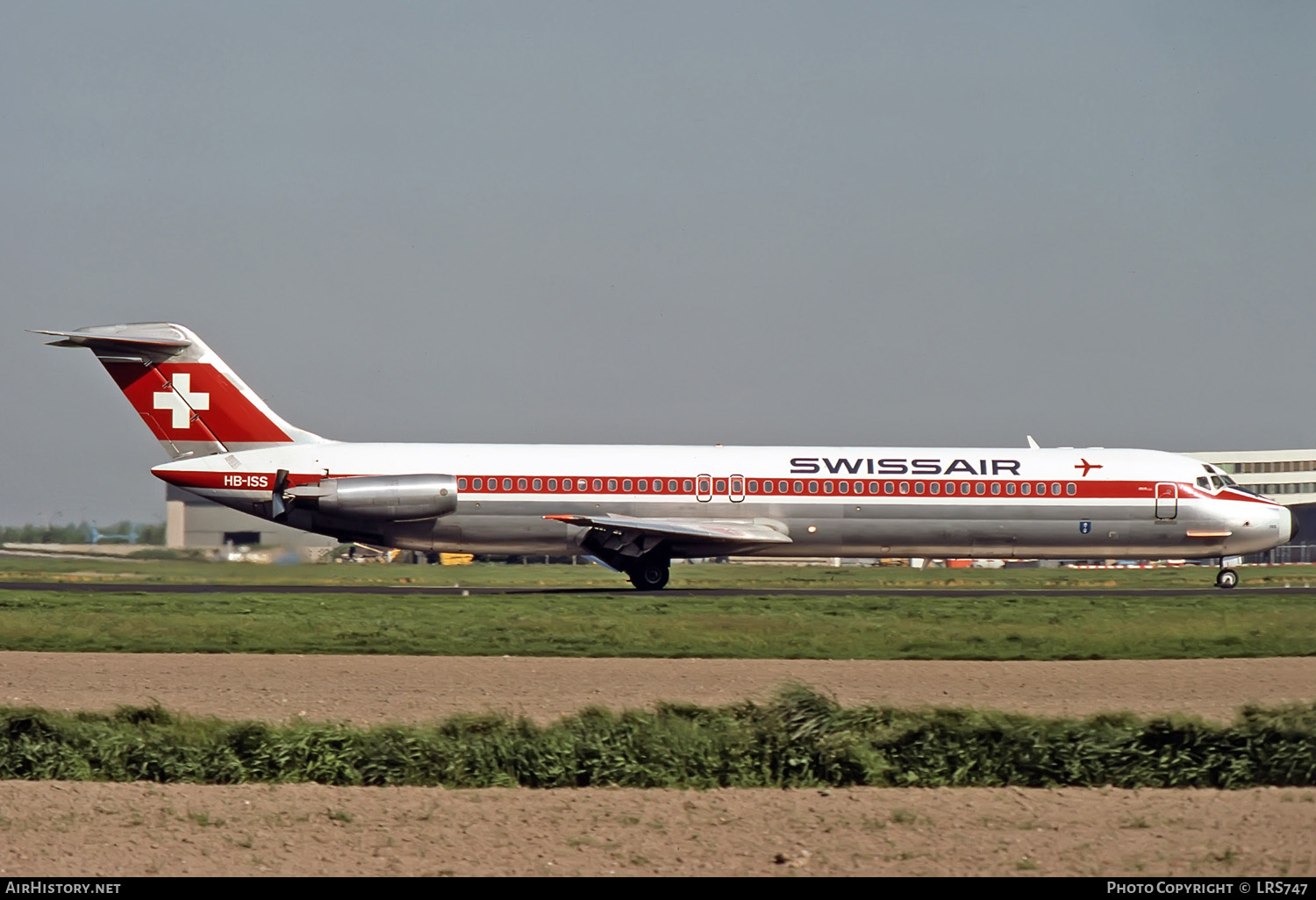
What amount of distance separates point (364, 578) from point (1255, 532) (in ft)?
79.8

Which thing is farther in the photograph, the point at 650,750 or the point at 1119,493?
the point at 1119,493

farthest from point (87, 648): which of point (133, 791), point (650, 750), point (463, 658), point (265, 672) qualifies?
point (650, 750)

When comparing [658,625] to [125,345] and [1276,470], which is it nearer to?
[125,345]

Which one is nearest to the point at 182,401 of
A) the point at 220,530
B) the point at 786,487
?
the point at 220,530

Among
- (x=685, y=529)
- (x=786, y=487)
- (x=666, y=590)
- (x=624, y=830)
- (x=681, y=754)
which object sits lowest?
(x=624, y=830)

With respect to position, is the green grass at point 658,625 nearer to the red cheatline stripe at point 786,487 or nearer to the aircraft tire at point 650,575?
the aircraft tire at point 650,575

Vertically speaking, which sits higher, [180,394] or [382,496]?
[180,394]

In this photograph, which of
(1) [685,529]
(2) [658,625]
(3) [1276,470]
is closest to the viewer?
(2) [658,625]

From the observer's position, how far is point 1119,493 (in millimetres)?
37531

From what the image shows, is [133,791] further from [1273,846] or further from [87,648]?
[87,648]

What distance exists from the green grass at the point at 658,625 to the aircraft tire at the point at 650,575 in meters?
3.80

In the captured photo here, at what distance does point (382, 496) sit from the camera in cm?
3481

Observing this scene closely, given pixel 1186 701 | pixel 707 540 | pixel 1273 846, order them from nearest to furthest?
pixel 1273 846 → pixel 1186 701 → pixel 707 540

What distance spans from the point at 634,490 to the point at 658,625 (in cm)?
1065
